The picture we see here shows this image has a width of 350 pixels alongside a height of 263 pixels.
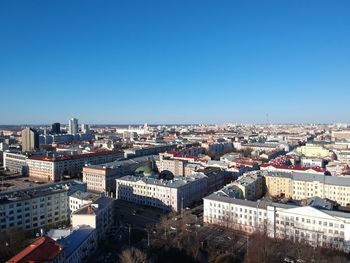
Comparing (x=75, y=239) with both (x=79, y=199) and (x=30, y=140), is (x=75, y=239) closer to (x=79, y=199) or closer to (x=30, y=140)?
(x=79, y=199)

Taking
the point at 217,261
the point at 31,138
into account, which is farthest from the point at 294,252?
the point at 31,138

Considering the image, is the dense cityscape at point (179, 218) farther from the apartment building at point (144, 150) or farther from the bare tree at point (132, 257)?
the apartment building at point (144, 150)

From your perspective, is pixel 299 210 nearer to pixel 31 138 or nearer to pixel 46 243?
pixel 46 243

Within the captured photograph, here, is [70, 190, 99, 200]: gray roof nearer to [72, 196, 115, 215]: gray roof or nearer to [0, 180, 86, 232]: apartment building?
[0, 180, 86, 232]: apartment building

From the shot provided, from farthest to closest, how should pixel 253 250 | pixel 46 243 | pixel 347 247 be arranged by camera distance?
pixel 347 247 → pixel 253 250 → pixel 46 243

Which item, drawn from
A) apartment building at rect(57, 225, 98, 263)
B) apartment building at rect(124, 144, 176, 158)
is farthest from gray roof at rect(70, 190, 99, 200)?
apartment building at rect(124, 144, 176, 158)

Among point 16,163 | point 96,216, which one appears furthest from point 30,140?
point 96,216

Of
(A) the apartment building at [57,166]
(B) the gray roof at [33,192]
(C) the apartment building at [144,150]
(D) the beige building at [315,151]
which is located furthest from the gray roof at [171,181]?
(D) the beige building at [315,151]
